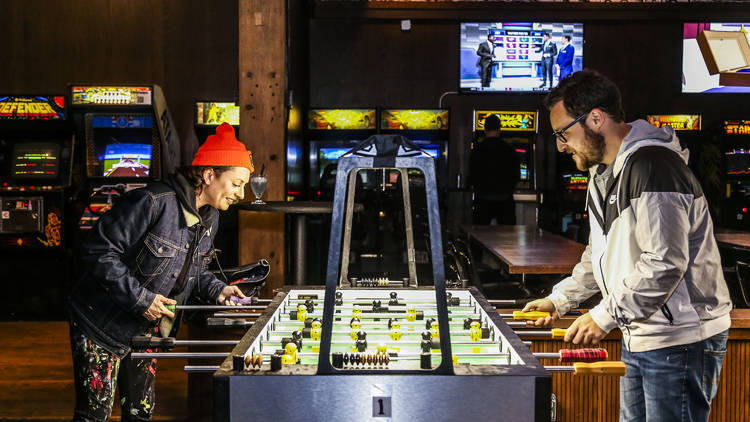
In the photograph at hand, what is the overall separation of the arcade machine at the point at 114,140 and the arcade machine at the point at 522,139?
11.8ft

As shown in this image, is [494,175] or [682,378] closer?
[682,378]

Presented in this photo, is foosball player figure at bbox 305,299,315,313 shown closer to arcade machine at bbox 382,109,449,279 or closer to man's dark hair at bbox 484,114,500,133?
man's dark hair at bbox 484,114,500,133

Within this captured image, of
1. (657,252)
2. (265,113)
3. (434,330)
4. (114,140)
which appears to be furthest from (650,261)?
(114,140)

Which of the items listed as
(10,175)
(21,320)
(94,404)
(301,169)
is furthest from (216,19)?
(94,404)

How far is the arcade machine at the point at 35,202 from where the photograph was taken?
17.9ft

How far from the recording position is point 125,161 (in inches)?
223

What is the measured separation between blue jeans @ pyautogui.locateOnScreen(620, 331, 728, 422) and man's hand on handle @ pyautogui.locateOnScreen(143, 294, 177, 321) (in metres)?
1.64

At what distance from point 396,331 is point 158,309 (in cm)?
98

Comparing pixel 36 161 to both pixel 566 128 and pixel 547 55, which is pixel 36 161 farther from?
pixel 547 55

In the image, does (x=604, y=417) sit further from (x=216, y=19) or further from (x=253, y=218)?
(x=216, y=19)

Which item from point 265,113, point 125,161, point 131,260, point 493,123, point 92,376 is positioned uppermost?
point 493,123

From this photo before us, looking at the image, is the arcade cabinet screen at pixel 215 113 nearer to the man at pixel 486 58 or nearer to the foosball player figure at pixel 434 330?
the man at pixel 486 58

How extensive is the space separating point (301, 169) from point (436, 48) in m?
2.50

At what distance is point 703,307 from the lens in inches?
69.3
